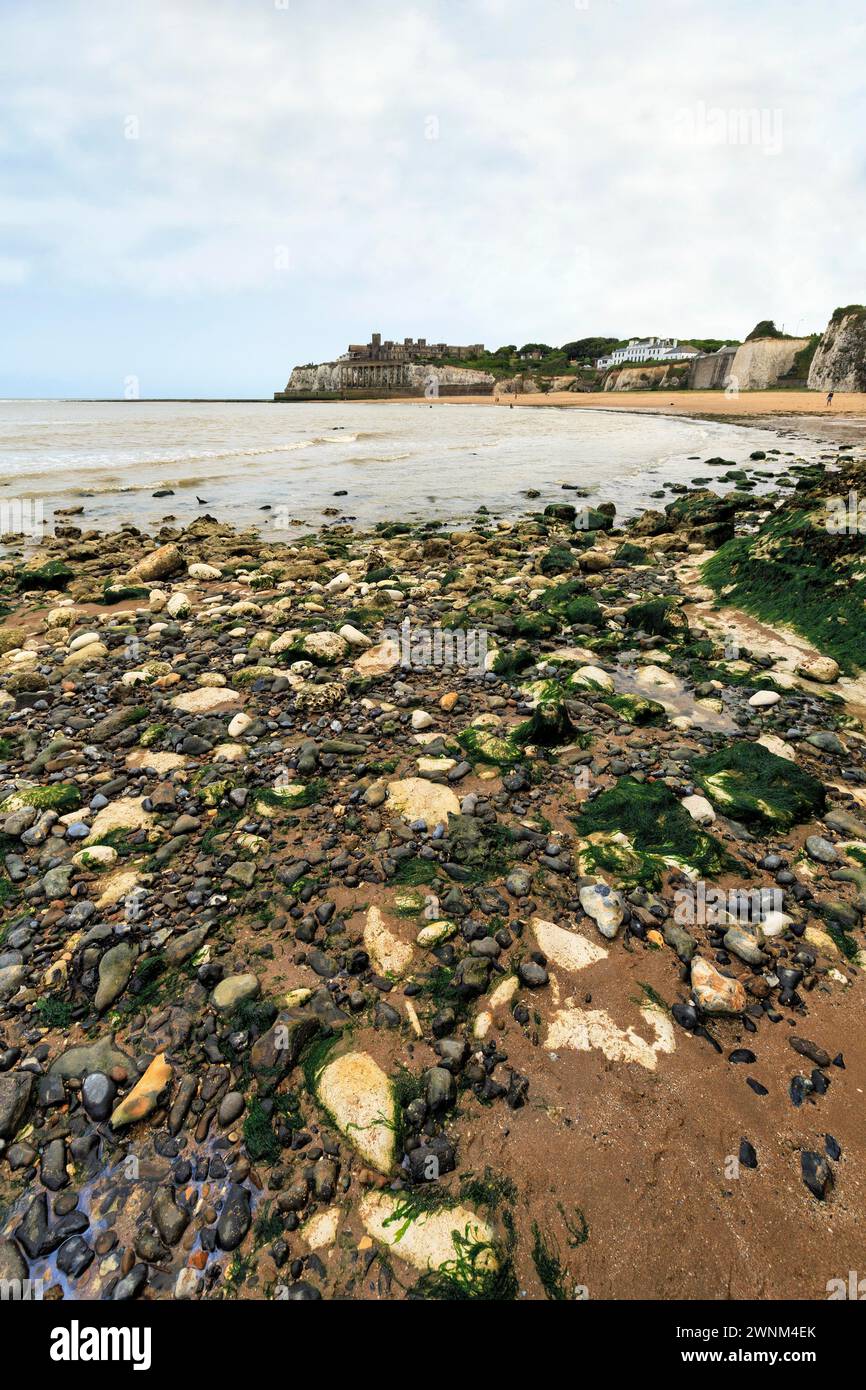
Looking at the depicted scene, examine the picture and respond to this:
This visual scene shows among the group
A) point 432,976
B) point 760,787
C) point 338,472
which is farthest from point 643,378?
point 432,976

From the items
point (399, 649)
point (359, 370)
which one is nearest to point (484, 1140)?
point (399, 649)

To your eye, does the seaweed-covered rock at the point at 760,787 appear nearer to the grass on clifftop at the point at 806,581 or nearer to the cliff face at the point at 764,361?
the grass on clifftop at the point at 806,581

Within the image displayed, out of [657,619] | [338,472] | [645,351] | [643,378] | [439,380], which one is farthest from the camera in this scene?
[645,351]

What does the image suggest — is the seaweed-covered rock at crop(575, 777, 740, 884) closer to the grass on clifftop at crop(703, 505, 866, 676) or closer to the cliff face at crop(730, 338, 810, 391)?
the grass on clifftop at crop(703, 505, 866, 676)

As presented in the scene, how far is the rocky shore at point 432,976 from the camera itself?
7.57 ft

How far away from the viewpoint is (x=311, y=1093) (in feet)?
9.09

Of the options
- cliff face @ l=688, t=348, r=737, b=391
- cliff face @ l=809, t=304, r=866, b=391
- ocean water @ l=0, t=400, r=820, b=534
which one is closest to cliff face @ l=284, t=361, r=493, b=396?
cliff face @ l=688, t=348, r=737, b=391

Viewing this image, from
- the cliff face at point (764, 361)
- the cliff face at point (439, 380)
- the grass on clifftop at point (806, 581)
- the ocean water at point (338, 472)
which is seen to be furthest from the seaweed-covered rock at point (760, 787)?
the cliff face at point (439, 380)

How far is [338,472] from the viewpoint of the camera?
25.4 meters

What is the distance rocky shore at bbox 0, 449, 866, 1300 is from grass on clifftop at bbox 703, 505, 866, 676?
680mm

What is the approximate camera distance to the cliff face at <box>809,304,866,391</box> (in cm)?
8043

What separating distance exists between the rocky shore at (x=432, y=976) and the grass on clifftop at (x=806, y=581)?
0.68 meters

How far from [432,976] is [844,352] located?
358ft

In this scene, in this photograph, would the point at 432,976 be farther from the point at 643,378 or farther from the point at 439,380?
the point at 439,380
